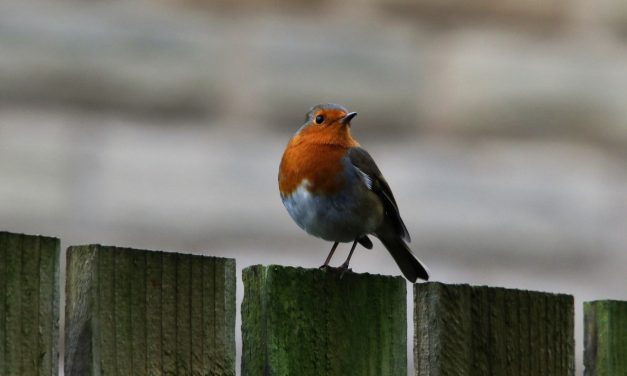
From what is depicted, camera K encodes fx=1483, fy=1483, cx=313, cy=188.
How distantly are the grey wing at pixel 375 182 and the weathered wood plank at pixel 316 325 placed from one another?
1651 mm

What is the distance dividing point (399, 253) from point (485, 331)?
5.92 feet

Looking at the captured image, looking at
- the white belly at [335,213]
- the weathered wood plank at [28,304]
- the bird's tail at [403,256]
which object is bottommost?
the weathered wood plank at [28,304]

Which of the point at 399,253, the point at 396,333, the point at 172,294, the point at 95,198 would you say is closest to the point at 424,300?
the point at 396,333

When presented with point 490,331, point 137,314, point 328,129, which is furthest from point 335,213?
point 137,314

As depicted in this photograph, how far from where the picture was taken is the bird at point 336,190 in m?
4.28

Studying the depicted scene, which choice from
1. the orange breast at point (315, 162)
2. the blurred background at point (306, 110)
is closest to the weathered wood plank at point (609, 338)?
the orange breast at point (315, 162)

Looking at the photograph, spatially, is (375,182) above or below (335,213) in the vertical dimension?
above

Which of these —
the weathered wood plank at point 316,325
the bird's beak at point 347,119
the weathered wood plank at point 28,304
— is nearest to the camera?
the weathered wood plank at point 28,304

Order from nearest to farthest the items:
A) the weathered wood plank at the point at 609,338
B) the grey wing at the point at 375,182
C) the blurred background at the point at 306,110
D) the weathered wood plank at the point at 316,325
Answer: the weathered wood plank at the point at 316,325 → the weathered wood plank at the point at 609,338 → the grey wing at the point at 375,182 → the blurred background at the point at 306,110

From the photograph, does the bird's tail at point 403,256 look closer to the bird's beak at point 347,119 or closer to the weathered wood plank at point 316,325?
the bird's beak at point 347,119

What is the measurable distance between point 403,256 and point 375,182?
11.5 inches

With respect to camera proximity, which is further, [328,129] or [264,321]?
[328,129]

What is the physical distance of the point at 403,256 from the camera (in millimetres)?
4578

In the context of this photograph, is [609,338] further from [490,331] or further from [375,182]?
[375,182]
